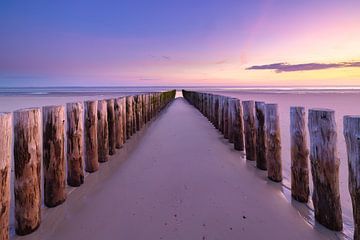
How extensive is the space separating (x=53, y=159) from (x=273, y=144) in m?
2.90

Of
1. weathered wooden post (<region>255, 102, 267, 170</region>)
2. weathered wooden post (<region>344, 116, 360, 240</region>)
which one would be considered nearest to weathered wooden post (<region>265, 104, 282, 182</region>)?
weathered wooden post (<region>255, 102, 267, 170</region>)

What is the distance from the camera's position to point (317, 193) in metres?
2.69

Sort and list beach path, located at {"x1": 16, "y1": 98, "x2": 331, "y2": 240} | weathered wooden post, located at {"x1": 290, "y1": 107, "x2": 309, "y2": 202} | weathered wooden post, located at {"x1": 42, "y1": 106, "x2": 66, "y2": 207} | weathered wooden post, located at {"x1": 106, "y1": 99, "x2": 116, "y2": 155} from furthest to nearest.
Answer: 1. weathered wooden post, located at {"x1": 106, "y1": 99, "x2": 116, "y2": 155}
2. weathered wooden post, located at {"x1": 290, "y1": 107, "x2": 309, "y2": 202}
3. weathered wooden post, located at {"x1": 42, "y1": 106, "x2": 66, "y2": 207}
4. beach path, located at {"x1": 16, "y1": 98, "x2": 331, "y2": 240}

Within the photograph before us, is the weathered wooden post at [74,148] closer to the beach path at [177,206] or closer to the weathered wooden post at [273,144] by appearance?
the beach path at [177,206]

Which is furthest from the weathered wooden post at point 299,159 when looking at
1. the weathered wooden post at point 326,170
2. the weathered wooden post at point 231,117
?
the weathered wooden post at point 231,117

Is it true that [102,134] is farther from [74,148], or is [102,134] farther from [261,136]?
[261,136]

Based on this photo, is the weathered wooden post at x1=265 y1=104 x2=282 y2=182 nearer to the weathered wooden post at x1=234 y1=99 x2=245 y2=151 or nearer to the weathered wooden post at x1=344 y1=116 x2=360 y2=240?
the weathered wooden post at x1=344 y1=116 x2=360 y2=240

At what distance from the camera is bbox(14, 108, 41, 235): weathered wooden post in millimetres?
2529

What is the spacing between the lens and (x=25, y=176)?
2566 millimetres

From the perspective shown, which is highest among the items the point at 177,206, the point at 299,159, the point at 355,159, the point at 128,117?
the point at 128,117

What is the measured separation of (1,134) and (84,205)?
1.31 metres

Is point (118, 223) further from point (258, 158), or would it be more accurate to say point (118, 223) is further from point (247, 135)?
point (247, 135)

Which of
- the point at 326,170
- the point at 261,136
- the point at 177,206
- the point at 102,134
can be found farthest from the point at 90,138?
the point at 326,170

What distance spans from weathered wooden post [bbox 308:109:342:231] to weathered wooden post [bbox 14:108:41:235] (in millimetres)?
2803
